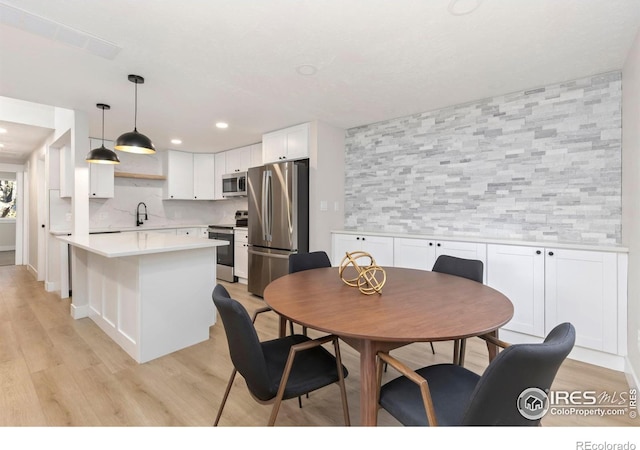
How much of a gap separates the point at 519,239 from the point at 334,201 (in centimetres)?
216

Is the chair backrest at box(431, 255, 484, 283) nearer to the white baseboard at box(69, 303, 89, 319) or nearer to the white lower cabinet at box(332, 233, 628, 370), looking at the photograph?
the white lower cabinet at box(332, 233, 628, 370)

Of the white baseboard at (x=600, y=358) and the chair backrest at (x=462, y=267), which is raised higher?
the chair backrest at (x=462, y=267)

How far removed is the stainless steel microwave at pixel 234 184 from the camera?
17.3 feet

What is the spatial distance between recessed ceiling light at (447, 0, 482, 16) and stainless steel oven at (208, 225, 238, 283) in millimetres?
4296

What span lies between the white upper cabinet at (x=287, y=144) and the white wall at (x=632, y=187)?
296 centimetres

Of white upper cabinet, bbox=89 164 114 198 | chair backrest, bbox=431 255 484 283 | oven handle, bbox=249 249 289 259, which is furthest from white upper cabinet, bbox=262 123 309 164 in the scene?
white upper cabinet, bbox=89 164 114 198

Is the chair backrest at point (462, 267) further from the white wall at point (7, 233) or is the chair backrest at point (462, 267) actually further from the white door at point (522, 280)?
the white wall at point (7, 233)

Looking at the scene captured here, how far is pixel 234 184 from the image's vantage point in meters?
5.45

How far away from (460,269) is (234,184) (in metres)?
4.17

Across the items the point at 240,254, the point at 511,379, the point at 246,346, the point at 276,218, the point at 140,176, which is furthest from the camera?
the point at 140,176

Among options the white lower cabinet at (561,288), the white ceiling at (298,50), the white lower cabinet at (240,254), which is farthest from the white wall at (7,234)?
the white lower cabinet at (561,288)

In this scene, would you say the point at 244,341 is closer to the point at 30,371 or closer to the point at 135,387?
the point at 135,387

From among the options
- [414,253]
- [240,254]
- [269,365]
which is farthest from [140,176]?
[269,365]

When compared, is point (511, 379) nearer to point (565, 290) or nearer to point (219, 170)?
point (565, 290)
